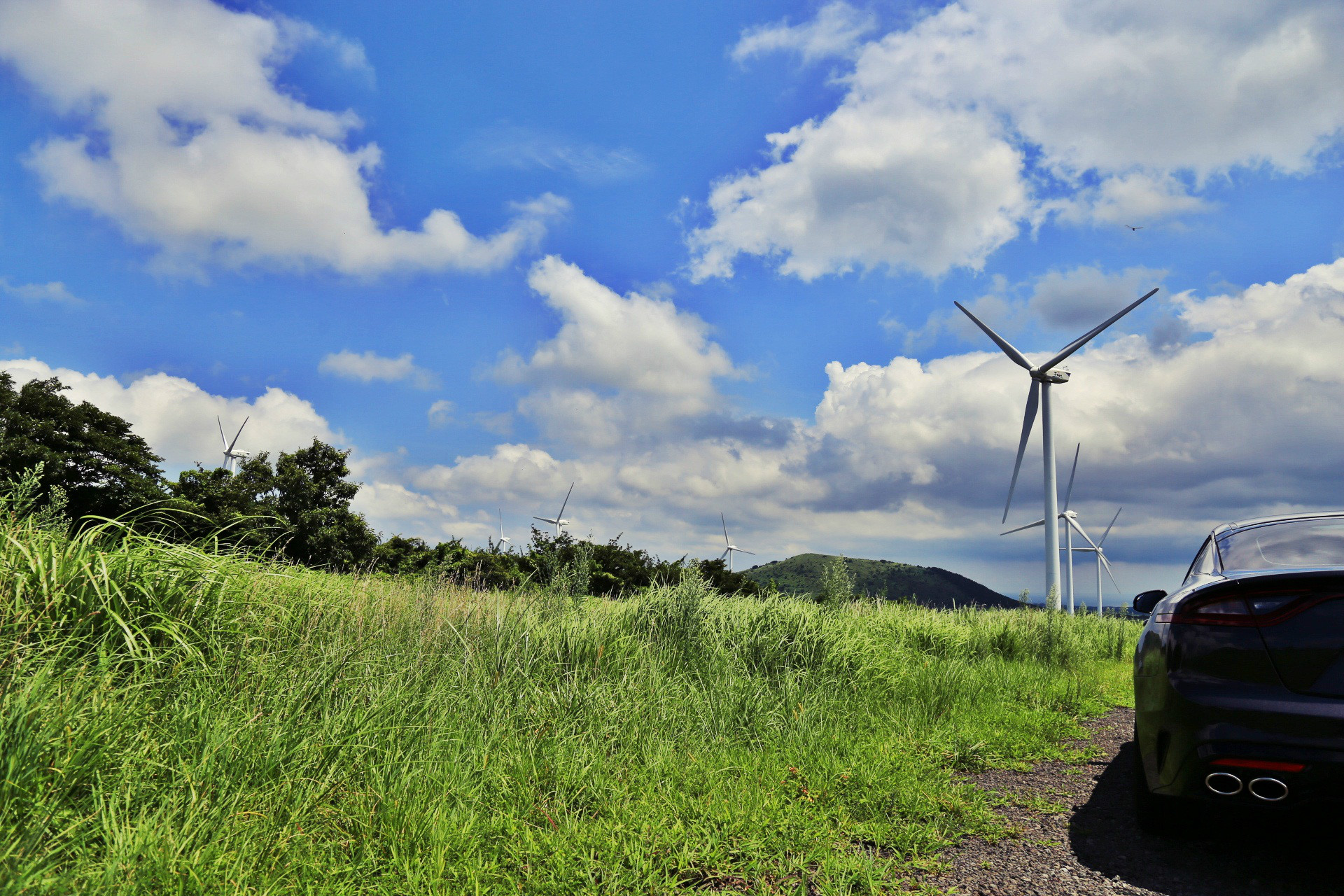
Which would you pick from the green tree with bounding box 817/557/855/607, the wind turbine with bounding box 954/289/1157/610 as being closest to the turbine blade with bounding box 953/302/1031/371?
the wind turbine with bounding box 954/289/1157/610

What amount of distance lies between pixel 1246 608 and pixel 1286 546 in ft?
2.95

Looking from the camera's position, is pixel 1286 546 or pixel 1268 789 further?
pixel 1286 546

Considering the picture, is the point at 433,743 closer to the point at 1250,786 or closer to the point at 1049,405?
the point at 1250,786

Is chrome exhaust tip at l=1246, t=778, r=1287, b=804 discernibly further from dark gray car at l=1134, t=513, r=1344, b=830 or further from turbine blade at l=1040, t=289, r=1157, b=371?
turbine blade at l=1040, t=289, r=1157, b=371

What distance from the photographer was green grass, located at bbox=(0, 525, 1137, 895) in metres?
3.24

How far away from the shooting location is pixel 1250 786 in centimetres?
335

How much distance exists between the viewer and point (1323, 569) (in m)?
3.51

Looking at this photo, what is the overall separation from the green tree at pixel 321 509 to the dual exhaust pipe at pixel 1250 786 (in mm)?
29015

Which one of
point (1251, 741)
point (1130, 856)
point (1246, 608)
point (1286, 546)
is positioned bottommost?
point (1130, 856)

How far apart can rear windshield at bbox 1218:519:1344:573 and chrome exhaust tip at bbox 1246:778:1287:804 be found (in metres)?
1.07

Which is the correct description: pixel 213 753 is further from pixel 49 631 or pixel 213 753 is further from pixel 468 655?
pixel 468 655

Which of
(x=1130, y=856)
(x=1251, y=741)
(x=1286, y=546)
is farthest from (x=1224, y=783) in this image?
(x=1286, y=546)

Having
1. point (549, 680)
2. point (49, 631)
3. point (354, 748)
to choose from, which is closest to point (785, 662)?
point (549, 680)

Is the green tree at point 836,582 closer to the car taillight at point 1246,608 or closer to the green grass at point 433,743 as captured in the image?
the green grass at point 433,743
